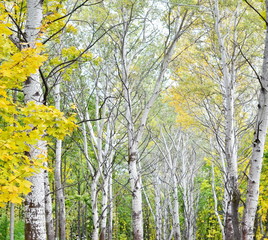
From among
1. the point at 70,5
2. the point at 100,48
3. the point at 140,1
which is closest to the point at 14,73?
the point at 140,1

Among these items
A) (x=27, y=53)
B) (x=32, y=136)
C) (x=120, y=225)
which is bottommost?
(x=120, y=225)

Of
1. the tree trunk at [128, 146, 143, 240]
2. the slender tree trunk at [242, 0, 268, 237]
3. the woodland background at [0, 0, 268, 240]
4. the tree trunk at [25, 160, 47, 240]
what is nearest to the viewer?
the slender tree trunk at [242, 0, 268, 237]

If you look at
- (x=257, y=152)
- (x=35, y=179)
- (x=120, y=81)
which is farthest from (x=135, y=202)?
(x=120, y=81)

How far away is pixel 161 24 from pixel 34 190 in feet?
17.1

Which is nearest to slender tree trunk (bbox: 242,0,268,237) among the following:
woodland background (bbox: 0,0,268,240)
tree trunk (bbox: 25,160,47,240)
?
woodland background (bbox: 0,0,268,240)

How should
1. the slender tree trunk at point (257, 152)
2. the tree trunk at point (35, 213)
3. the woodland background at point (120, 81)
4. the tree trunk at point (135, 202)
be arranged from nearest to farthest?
1. the slender tree trunk at point (257, 152)
2. the woodland background at point (120, 81)
3. the tree trunk at point (35, 213)
4. the tree trunk at point (135, 202)

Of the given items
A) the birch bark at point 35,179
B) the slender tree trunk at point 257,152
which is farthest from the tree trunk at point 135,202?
the slender tree trunk at point 257,152

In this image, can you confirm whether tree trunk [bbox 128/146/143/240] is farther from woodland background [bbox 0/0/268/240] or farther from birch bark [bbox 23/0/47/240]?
birch bark [bbox 23/0/47/240]

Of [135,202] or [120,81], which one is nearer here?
[135,202]

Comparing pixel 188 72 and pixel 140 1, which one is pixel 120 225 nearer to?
pixel 188 72

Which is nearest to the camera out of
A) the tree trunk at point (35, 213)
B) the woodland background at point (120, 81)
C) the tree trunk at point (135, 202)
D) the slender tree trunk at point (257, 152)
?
the slender tree trunk at point (257, 152)

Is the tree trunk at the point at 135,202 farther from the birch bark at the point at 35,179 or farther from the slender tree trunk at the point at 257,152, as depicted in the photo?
the slender tree trunk at the point at 257,152

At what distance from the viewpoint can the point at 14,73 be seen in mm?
2949

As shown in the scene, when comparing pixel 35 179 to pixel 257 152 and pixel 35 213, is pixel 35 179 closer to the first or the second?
→ pixel 35 213
